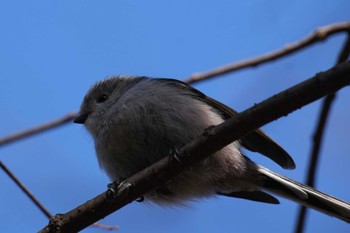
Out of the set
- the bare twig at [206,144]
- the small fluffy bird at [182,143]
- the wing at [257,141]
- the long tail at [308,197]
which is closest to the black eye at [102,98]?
the small fluffy bird at [182,143]

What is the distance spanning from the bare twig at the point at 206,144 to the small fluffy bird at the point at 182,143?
0.60 m

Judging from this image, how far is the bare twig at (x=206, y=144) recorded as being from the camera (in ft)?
7.85

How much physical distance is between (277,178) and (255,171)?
0.16 metres

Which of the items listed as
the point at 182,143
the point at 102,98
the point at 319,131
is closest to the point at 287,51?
the point at 319,131

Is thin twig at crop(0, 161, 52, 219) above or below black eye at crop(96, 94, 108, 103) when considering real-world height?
below

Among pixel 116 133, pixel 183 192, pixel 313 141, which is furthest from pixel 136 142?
pixel 313 141

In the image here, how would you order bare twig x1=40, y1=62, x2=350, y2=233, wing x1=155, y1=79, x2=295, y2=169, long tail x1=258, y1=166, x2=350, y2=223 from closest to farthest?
1. bare twig x1=40, y1=62, x2=350, y2=233
2. long tail x1=258, y1=166, x2=350, y2=223
3. wing x1=155, y1=79, x2=295, y2=169

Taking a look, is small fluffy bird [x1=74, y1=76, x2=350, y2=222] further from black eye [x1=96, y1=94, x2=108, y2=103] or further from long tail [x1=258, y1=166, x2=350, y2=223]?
black eye [x1=96, y1=94, x2=108, y2=103]

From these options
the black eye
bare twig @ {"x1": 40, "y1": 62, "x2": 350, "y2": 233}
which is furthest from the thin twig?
the black eye

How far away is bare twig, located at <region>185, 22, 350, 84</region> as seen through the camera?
265 cm

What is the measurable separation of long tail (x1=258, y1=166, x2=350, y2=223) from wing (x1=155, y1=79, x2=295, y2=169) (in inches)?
6.4

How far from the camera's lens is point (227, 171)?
12.1 feet

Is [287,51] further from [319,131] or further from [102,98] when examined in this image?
[102,98]

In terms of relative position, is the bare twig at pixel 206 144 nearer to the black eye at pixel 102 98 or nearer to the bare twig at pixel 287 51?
the bare twig at pixel 287 51
